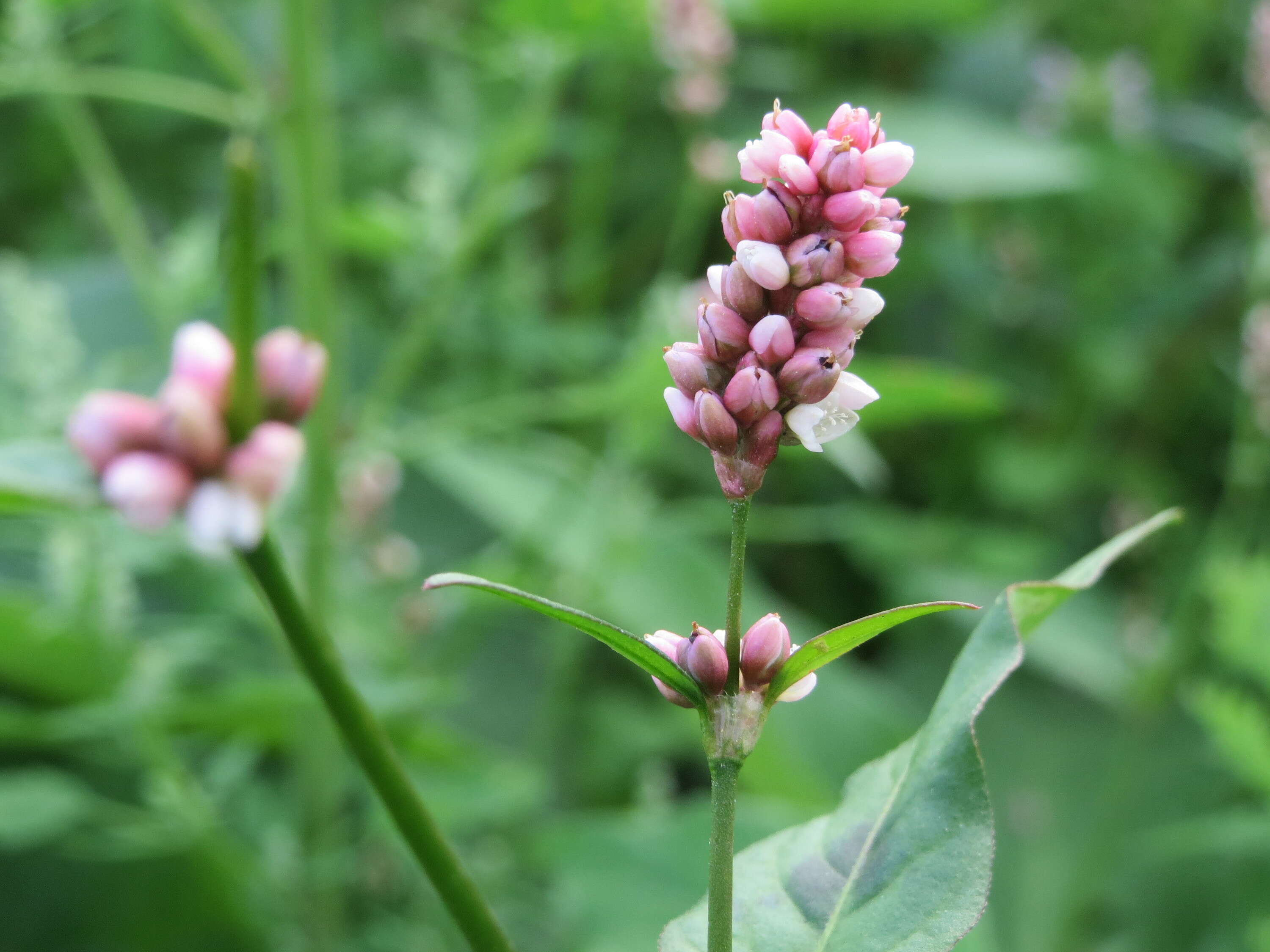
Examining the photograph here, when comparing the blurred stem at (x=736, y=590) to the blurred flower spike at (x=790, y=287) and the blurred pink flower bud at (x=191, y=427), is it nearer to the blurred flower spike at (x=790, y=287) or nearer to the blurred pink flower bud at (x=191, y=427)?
the blurred flower spike at (x=790, y=287)

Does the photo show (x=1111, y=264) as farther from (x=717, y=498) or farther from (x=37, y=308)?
(x=37, y=308)

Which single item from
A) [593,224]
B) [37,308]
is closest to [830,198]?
[37,308]

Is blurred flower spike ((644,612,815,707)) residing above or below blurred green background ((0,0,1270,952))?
below

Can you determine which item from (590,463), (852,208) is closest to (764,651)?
(852,208)

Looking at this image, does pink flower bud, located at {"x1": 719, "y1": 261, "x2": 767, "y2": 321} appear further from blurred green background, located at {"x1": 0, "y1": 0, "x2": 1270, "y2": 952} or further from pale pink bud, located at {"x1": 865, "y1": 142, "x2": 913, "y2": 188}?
blurred green background, located at {"x1": 0, "y1": 0, "x2": 1270, "y2": 952}

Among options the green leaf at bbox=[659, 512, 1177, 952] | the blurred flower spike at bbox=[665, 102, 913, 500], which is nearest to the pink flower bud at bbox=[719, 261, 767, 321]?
the blurred flower spike at bbox=[665, 102, 913, 500]

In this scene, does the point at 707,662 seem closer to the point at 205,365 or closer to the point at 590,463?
the point at 205,365

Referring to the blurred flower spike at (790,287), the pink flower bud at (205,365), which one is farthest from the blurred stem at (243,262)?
the blurred flower spike at (790,287)
